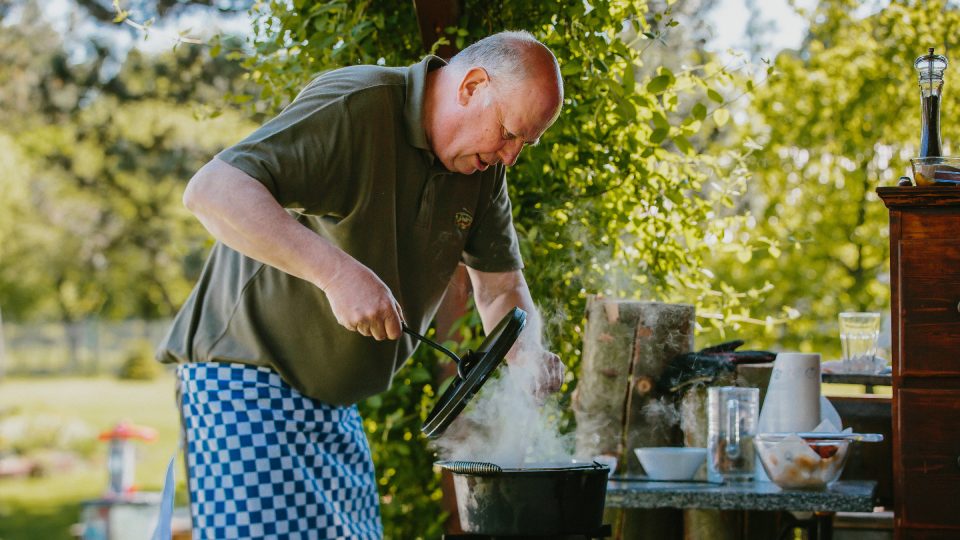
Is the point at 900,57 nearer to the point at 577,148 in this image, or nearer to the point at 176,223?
the point at 577,148

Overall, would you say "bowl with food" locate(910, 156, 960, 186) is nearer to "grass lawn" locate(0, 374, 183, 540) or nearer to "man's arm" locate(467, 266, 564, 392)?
"man's arm" locate(467, 266, 564, 392)

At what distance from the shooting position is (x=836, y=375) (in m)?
3.10

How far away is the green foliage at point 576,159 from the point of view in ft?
9.87

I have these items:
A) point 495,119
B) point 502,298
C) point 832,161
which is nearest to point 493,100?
point 495,119

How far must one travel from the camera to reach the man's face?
2.00 m

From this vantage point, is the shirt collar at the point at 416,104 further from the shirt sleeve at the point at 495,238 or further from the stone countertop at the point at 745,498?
the stone countertop at the point at 745,498

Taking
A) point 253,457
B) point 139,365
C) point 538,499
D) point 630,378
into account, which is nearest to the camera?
point 538,499

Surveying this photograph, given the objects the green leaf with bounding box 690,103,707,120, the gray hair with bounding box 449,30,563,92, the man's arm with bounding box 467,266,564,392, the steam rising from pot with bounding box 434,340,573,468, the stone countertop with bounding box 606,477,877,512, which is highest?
the green leaf with bounding box 690,103,707,120

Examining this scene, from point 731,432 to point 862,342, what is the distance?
2.46 feet

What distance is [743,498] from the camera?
239cm

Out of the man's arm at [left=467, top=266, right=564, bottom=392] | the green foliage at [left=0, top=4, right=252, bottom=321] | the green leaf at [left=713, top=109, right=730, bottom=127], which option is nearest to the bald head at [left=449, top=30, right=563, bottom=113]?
the man's arm at [left=467, top=266, right=564, bottom=392]

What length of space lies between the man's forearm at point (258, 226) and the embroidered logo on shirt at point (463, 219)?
1.81 feet

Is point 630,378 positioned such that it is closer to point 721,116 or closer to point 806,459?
point 806,459

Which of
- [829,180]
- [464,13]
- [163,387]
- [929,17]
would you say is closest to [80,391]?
[163,387]
